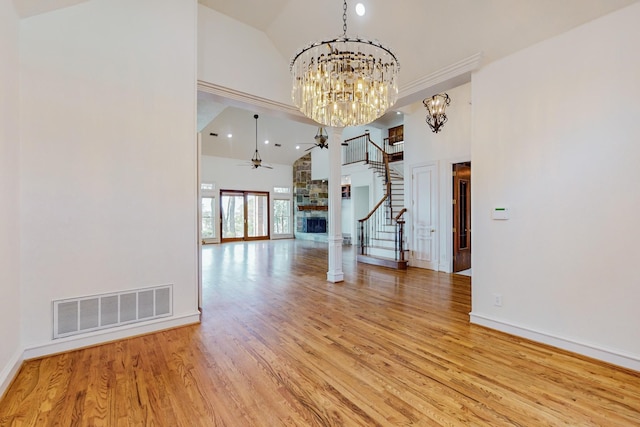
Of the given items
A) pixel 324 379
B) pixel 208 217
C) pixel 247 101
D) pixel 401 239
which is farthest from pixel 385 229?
pixel 208 217

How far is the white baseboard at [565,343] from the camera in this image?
2.28 meters

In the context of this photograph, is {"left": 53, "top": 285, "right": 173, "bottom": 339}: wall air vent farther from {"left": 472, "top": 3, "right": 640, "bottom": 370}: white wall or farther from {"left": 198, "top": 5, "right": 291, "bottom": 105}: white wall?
{"left": 472, "top": 3, "right": 640, "bottom": 370}: white wall

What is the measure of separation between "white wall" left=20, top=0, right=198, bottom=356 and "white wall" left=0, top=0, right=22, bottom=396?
0.38 feet

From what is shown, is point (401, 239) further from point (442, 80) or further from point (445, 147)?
point (442, 80)

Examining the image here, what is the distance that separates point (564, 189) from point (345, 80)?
2.35 m

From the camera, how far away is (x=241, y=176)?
12469mm

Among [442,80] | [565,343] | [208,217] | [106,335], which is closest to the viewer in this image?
[565,343]

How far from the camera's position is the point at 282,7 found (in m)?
3.75

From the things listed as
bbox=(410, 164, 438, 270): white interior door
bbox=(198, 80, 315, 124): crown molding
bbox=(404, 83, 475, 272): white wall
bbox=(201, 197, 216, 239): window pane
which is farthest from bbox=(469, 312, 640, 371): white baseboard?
bbox=(201, 197, 216, 239): window pane

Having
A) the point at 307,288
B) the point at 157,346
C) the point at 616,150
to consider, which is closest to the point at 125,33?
the point at 157,346

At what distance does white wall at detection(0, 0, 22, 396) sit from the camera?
6.77 ft

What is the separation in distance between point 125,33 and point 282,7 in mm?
1971

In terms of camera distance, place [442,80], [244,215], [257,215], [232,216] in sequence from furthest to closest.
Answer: [257,215] → [244,215] → [232,216] → [442,80]

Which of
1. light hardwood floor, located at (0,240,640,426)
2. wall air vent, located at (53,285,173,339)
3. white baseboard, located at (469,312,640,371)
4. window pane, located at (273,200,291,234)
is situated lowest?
light hardwood floor, located at (0,240,640,426)
